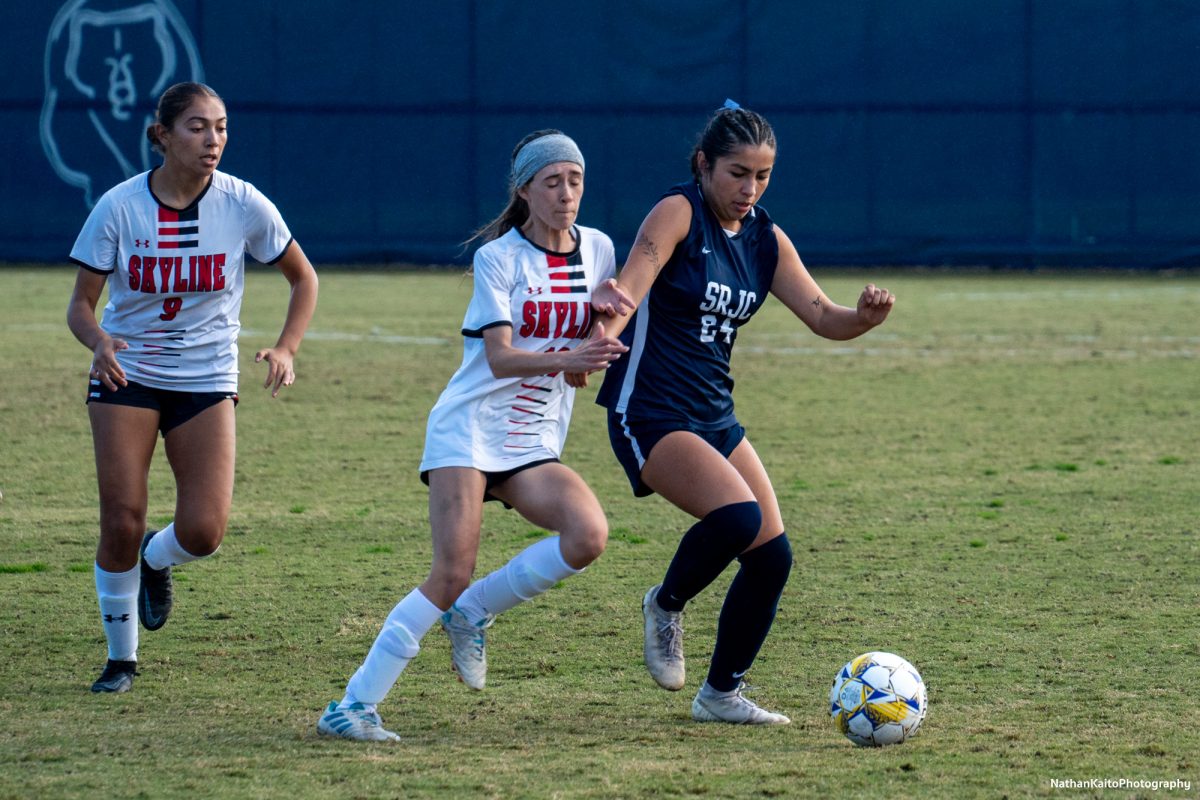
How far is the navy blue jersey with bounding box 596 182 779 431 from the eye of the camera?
16.8 ft

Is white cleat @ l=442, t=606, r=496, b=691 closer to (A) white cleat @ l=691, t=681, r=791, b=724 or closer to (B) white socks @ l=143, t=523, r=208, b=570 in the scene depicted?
(A) white cleat @ l=691, t=681, r=791, b=724

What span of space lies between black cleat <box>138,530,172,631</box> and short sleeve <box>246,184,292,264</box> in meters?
1.16

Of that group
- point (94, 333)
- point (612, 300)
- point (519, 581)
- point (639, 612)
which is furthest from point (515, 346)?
point (639, 612)

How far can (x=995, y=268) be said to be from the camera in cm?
2302

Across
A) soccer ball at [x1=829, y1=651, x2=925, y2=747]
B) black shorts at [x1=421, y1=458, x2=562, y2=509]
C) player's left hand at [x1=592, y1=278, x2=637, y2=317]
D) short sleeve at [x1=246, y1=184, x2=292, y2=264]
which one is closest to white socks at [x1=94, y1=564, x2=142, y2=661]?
short sleeve at [x1=246, y1=184, x2=292, y2=264]

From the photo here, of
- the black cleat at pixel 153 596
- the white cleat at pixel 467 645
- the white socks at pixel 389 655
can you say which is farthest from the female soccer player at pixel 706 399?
the black cleat at pixel 153 596

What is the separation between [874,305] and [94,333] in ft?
8.37

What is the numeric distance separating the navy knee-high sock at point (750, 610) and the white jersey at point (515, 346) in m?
0.72

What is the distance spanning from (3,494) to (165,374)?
372 centimetres

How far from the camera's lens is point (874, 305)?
5195 millimetres

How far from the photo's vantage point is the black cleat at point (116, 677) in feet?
17.6

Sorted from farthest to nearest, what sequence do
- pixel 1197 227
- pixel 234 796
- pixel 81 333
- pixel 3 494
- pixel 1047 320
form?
pixel 1197 227 → pixel 1047 320 → pixel 3 494 → pixel 81 333 → pixel 234 796

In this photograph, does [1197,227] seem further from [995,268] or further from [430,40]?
[430,40]

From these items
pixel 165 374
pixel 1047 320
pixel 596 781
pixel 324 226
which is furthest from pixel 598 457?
pixel 324 226
